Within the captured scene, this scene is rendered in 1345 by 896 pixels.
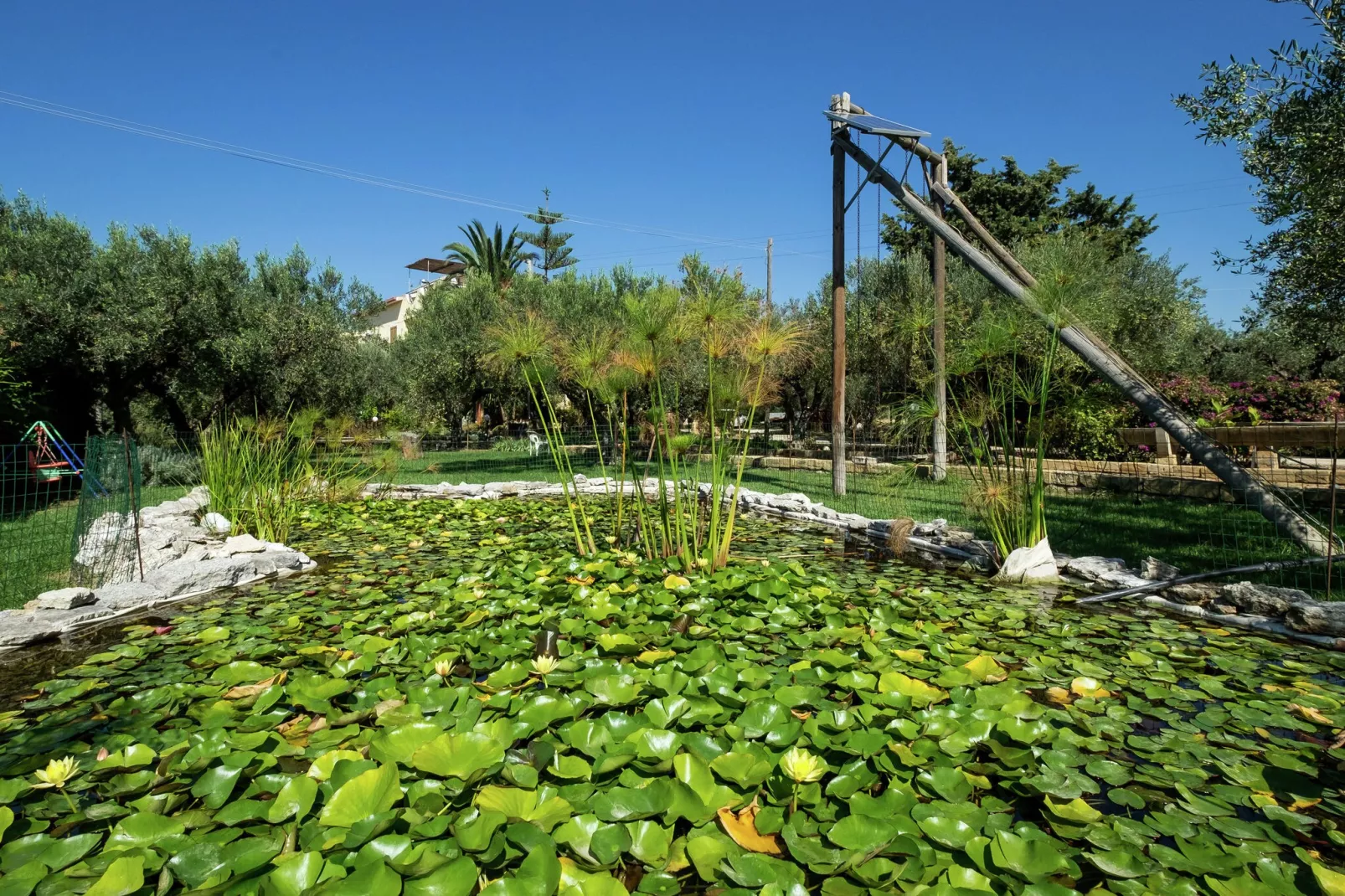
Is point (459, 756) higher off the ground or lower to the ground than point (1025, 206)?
lower

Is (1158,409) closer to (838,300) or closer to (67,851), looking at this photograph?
(838,300)

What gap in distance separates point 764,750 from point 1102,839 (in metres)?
0.79

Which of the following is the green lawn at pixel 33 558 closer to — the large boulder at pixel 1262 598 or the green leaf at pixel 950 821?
the green leaf at pixel 950 821

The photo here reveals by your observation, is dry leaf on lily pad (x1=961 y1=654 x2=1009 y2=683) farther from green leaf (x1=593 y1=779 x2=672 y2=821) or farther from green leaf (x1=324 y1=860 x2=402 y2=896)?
green leaf (x1=324 y1=860 x2=402 y2=896)

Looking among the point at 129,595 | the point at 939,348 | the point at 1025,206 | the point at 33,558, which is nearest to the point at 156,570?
the point at 129,595

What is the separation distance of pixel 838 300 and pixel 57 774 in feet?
23.6

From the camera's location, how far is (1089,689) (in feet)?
7.53

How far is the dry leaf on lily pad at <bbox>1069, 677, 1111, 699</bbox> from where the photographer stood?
2275mm

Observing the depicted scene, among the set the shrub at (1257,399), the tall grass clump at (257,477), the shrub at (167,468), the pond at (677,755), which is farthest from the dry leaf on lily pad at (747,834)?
the shrub at (167,468)

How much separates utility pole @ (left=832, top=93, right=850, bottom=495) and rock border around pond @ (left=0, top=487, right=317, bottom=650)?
5.30 metres

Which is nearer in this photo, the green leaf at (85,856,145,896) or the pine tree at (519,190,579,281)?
the green leaf at (85,856,145,896)

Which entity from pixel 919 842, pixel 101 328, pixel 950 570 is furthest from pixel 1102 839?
pixel 101 328

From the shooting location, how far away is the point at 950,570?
Answer: 424 cm

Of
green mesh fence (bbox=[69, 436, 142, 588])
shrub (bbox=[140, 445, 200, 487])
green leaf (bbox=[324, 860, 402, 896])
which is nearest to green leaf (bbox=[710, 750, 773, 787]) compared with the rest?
green leaf (bbox=[324, 860, 402, 896])
